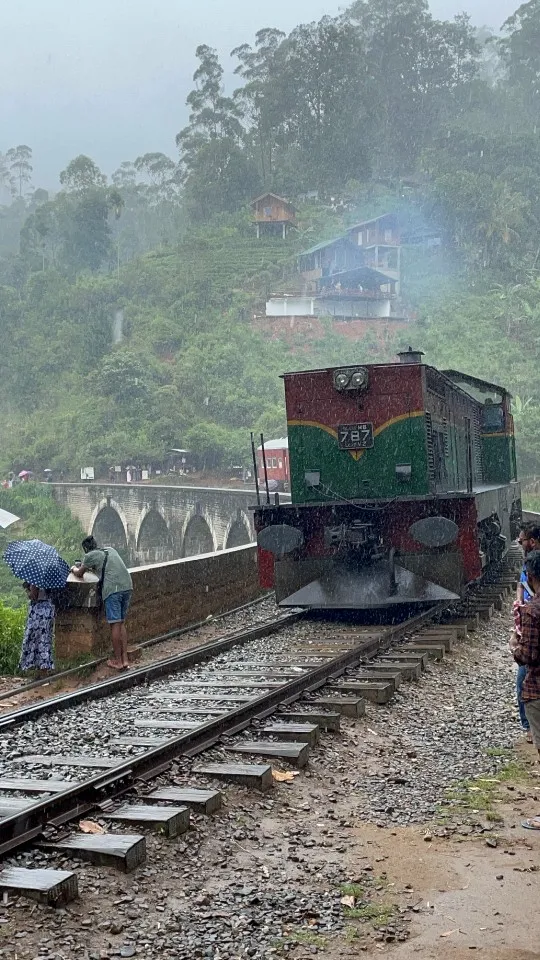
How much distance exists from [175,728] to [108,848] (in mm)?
2236

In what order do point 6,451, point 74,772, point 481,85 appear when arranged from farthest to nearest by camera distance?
point 481,85 < point 6,451 < point 74,772

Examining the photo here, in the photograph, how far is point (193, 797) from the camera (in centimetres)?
480

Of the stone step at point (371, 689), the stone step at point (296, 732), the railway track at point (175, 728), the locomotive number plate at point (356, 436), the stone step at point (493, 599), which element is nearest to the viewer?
the railway track at point (175, 728)

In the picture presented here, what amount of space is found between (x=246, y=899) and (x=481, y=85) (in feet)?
325

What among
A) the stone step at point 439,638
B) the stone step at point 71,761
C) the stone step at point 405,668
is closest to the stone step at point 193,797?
the stone step at point 71,761

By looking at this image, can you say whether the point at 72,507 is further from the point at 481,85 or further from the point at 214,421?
the point at 481,85

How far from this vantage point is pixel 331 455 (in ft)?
37.7

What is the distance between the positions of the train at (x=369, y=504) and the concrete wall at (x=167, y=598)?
118 cm

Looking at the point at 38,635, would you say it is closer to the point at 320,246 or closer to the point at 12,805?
the point at 12,805

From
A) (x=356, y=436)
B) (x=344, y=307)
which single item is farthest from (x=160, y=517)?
(x=356, y=436)

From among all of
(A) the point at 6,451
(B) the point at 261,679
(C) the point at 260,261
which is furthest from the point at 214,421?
(B) the point at 261,679

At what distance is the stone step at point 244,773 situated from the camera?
17.1 feet

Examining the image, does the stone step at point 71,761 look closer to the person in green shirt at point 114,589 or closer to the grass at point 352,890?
the grass at point 352,890

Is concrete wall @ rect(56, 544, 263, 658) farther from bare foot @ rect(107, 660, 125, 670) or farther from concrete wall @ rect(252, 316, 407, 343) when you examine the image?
concrete wall @ rect(252, 316, 407, 343)
